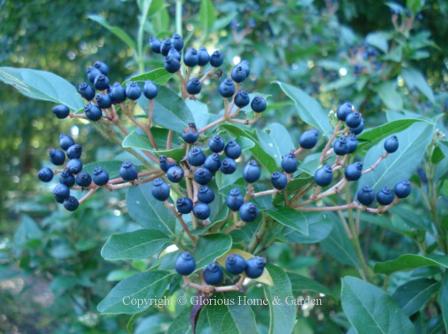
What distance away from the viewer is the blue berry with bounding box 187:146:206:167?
42.8 inches

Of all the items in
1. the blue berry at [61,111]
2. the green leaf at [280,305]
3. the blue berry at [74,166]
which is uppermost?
the blue berry at [61,111]

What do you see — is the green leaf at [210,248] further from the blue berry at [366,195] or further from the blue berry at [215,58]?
the blue berry at [215,58]

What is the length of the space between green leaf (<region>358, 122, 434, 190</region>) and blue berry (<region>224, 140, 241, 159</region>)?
1.35ft

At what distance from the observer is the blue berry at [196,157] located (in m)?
1.09

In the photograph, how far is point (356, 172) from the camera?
1.13 meters

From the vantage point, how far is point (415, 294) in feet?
4.82

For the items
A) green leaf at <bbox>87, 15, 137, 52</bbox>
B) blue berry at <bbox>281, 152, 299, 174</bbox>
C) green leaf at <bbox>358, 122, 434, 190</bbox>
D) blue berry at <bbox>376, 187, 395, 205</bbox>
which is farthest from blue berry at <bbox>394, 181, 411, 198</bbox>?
green leaf at <bbox>87, 15, 137, 52</bbox>

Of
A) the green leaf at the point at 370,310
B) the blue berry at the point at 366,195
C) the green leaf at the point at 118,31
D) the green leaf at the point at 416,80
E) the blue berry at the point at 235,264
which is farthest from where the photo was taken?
the green leaf at the point at 416,80

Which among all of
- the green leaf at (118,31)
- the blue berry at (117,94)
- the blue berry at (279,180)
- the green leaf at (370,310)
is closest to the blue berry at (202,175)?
the blue berry at (279,180)

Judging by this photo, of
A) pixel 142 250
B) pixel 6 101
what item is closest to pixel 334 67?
pixel 142 250

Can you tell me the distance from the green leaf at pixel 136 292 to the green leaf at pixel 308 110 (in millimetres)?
506

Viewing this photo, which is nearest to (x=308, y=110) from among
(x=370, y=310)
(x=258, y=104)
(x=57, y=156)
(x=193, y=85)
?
(x=258, y=104)

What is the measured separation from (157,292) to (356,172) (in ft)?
1.74

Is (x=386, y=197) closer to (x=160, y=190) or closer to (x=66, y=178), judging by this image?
(x=160, y=190)
